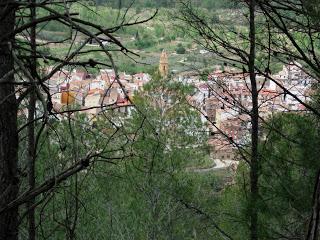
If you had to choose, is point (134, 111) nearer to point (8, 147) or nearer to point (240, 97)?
point (240, 97)

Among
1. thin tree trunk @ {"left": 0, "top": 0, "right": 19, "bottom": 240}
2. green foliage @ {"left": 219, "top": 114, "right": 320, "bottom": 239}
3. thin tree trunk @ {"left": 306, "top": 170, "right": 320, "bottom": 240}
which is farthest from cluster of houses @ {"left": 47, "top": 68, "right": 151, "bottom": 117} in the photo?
green foliage @ {"left": 219, "top": 114, "right": 320, "bottom": 239}

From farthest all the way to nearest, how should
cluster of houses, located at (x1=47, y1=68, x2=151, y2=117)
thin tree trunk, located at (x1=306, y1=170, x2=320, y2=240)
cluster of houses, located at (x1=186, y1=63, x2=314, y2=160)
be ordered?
cluster of houses, located at (x1=186, y1=63, x2=314, y2=160) < cluster of houses, located at (x1=47, y1=68, x2=151, y2=117) < thin tree trunk, located at (x1=306, y1=170, x2=320, y2=240)

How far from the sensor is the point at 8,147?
1.64 metres

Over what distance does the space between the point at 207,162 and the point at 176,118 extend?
1.55 metres

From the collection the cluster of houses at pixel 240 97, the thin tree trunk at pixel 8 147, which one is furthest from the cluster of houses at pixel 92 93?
the cluster of houses at pixel 240 97

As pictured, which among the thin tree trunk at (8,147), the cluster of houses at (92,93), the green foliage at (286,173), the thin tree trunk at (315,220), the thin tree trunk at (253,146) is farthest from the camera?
the thin tree trunk at (253,146)

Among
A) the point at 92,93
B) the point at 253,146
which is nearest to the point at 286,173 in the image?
the point at 253,146

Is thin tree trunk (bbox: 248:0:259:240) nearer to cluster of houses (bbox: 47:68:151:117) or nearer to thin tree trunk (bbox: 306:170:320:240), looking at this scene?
cluster of houses (bbox: 47:68:151:117)

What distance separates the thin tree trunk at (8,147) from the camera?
5.27 feet

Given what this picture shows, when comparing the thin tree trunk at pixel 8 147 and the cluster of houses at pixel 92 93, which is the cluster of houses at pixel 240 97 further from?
the thin tree trunk at pixel 8 147

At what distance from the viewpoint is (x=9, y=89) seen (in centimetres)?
169

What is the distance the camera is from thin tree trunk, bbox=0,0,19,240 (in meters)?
1.61

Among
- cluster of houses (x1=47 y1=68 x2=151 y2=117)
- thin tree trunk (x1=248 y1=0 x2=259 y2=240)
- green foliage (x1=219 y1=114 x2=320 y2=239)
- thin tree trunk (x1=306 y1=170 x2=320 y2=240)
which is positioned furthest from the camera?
thin tree trunk (x1=248 y1=0 x2=259 y2=240)

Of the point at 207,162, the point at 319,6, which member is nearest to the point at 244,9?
the point at 319,6
